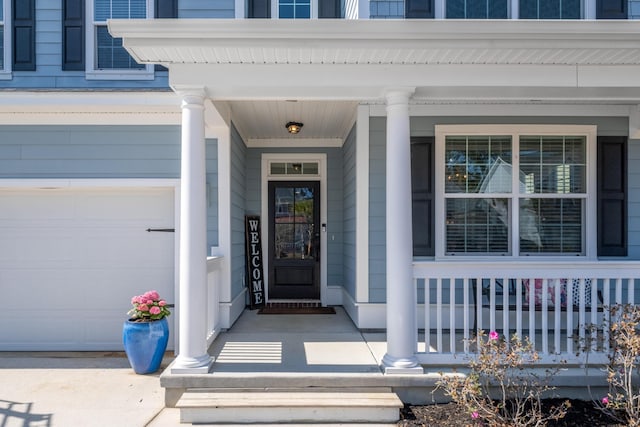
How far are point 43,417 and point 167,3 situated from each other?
3.95 metres

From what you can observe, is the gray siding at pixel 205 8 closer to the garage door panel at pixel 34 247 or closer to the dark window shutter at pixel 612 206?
the garage door panel at pixel 34 247

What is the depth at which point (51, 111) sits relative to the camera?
15.7ft

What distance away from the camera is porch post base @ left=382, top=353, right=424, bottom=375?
3500 millimetres

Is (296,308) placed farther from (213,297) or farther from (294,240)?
(213,297)

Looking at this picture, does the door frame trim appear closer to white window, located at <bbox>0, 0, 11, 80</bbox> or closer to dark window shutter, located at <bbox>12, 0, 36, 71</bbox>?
dark window shutter, located at <bbox>12, 0, 36, 71</bbox>

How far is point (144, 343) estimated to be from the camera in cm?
412

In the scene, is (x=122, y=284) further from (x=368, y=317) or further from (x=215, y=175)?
(x=368, y=317)

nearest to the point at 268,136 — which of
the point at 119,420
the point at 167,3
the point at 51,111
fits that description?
the point at 167,3

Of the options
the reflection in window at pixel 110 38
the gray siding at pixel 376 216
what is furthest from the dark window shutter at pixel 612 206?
the reflection in window at pixel 110 38

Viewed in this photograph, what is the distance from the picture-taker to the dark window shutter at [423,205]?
4922 millimetres

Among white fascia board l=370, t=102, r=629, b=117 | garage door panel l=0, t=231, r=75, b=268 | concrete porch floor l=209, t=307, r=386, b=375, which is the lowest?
concrete porch floor l=209, t=307, r=386, b=375

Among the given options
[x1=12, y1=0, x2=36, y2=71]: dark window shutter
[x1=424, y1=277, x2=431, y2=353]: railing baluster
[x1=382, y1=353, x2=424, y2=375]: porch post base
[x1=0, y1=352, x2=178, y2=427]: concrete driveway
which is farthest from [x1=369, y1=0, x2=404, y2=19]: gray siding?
[x1=0, y1=352, x2=178, y2=427]: concrete driveway

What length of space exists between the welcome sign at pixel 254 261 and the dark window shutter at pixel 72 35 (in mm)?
2893

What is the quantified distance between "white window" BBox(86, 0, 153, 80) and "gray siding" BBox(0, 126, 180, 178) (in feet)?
1.91
